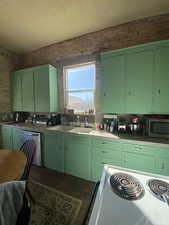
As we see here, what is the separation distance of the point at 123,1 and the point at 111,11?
9.3 inches

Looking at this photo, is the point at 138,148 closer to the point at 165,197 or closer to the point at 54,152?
the point at 165,197

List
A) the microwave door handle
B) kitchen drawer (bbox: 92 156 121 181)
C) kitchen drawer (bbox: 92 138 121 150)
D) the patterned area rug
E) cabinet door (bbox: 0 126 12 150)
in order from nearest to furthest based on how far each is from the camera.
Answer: the microwave door handle, the patterned area rug, kitchen drawer (bbox: 92 138 121 150), kitchen drawer (bbox: 92 156 121 181), cabinet door (bbox: 0 126 12 150)

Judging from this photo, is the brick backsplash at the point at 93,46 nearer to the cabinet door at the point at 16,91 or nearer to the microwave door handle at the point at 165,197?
the cabinet door at the point at 16,91

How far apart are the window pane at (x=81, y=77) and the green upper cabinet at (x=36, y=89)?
0.39 metres

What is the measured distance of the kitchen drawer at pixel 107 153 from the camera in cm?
187

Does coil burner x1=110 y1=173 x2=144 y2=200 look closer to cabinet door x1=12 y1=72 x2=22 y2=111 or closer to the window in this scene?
the window

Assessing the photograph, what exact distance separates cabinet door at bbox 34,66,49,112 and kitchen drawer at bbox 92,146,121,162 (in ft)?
5.03

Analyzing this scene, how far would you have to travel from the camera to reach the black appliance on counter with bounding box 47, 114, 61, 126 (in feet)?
9.25

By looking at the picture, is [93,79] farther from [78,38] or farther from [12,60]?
[12,60]

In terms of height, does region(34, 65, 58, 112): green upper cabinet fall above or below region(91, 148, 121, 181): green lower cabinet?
above

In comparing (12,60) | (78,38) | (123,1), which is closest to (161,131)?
(123,1)

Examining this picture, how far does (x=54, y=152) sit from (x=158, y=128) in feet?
6.51

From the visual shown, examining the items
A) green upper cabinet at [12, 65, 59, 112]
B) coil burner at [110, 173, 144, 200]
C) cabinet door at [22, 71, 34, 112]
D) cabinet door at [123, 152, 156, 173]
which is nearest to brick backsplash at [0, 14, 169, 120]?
green upper cabinet at [12, 65, 59, 112]

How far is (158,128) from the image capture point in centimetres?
180
